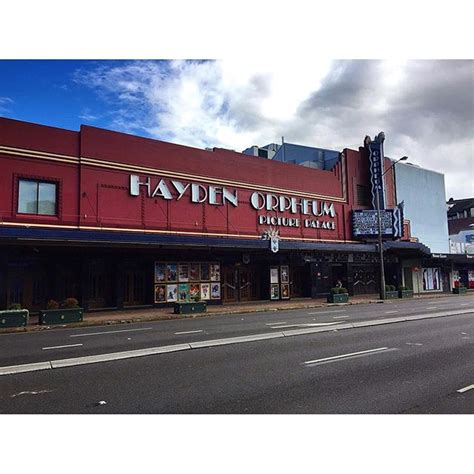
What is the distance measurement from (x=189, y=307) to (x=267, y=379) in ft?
49.1

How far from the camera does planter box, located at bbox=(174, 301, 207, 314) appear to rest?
22312 millimetres

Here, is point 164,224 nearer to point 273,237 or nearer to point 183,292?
point 183,292

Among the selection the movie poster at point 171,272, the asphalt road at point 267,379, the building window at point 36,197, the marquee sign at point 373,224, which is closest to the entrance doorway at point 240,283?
the movie poster at point 171,272

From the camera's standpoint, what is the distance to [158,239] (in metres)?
23.1

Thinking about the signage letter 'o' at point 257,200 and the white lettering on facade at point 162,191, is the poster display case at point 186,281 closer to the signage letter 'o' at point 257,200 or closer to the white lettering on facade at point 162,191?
the white lettering on facade at point 162,191

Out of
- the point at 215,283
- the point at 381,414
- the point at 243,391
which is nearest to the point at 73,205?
the point at 215,283

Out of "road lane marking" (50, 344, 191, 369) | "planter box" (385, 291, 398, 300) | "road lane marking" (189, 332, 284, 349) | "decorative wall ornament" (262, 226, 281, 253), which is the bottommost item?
"road lane marking" (50, 344, 191, 369)

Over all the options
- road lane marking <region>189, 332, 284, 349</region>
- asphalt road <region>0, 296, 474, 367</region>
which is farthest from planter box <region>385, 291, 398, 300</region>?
road lane marking <region>189, 332, 284, 349</region>

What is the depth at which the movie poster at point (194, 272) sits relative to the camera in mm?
27453

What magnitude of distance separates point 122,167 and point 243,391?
19960 mm

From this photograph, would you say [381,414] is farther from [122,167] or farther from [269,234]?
[269,234]

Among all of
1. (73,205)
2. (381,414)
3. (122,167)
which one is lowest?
(381,414)

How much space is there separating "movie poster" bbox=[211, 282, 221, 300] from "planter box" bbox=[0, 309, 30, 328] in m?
12.5

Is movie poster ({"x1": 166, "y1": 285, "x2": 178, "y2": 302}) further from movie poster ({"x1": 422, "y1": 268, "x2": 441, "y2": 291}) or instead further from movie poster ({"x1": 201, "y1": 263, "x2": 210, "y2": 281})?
movie poster ({"x1": 422, "y1": 268, "x2": 441, "y2": 291})
